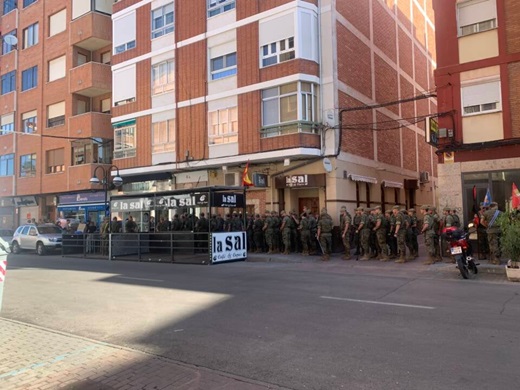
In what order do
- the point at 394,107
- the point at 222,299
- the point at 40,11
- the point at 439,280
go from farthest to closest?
the point at 40,11 < the point at 394,107 < the point at 439,280 < the point at 222,299

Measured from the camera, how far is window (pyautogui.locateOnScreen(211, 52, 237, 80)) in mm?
21906

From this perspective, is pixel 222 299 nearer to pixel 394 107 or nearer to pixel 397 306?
pixel 397 306

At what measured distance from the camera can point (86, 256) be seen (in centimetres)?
1986

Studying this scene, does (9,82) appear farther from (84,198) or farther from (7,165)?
(84,198)

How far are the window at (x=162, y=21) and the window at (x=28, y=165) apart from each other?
14.9m

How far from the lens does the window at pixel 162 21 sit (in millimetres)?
24703

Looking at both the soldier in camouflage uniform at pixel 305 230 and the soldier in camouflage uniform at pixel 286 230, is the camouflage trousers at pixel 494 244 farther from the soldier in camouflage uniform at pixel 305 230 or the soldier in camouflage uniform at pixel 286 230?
the soldier in camouflage uniform at pixel 286 230

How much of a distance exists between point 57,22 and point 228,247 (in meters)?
25.2

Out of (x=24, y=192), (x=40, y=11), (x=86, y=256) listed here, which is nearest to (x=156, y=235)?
(x=86, y=256)

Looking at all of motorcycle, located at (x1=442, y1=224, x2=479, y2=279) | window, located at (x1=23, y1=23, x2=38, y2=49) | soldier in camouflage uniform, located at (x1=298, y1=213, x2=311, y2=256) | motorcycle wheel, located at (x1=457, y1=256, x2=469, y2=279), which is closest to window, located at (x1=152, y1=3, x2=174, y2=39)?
soldier in camouflage uniform, located at (x1=298, y1=213, x2=311, y2=256)

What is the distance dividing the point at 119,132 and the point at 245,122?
10019 millimetres

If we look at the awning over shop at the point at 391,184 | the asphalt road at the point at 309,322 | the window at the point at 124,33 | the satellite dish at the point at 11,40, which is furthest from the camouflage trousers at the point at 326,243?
the satellite dish at the point at 11,40

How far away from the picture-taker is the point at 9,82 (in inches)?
1442

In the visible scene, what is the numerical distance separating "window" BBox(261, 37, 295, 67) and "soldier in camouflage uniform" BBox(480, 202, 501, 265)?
1078cm
